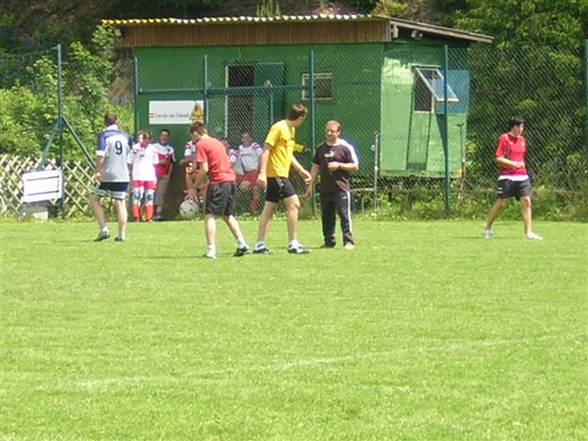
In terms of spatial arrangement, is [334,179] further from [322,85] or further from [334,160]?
[322,85]

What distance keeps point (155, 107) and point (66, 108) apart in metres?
2.43

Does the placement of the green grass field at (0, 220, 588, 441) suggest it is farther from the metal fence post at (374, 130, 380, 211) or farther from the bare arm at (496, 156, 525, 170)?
the metal fence post at (374, 130, 380, 211)

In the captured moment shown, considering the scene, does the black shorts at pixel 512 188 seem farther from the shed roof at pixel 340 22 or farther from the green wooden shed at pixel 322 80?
the shed roof at pixel 340 22

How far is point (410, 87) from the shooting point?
102 ft

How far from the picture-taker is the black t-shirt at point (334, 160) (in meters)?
20.9

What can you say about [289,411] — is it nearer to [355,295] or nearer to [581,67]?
[355,295]

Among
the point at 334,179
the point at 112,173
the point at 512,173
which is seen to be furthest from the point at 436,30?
the point at 334,179

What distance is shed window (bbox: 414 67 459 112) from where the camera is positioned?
101 ft

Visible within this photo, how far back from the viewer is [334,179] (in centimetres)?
2100

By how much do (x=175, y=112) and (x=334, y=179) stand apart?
37.1ft

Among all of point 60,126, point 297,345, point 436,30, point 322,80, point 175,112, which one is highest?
point 436,30

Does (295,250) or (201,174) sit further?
(295,250)

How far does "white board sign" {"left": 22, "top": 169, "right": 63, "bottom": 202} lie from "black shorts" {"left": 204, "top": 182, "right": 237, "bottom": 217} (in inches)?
467

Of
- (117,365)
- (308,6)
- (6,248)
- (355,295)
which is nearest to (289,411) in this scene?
(117,365)
